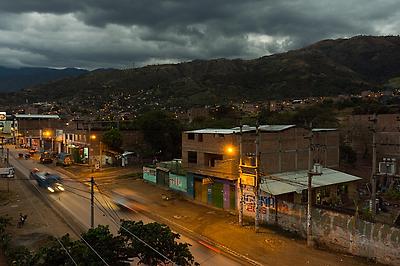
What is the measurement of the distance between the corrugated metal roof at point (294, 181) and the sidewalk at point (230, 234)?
12.0 feet

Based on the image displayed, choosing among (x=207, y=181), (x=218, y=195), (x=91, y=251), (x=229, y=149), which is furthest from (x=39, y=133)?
(x=91, y=251)

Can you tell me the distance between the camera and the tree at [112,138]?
64.4 meters

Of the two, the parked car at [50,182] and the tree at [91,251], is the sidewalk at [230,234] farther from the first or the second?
the parked car at [50,182]

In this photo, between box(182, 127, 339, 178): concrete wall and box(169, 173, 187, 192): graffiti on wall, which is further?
box(169, 173, 187, 192): graffiti on wall

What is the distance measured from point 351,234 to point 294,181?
11.2 meters

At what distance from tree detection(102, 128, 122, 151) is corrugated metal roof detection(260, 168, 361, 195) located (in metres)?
34.6

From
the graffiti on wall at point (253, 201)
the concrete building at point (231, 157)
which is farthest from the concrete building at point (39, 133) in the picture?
the graffiti on wall at point (253, 201)

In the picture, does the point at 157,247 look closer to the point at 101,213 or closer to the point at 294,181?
the point at 101,213

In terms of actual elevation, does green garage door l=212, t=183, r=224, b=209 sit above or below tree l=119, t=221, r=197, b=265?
below

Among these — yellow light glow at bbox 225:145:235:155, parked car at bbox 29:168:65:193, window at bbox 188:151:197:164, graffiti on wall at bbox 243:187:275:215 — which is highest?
yellow light glow at bbox 225:145:235:155

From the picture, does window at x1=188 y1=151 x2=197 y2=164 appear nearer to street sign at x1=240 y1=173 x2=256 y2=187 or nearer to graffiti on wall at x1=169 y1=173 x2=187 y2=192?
graffiti on wall at x1=169 y1=173 x2=187 y2=192

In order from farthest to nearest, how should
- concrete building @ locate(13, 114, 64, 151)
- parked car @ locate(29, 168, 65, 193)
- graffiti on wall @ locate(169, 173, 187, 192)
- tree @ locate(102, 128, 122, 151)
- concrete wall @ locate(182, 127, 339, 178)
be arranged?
1. concrete building @ locate(13, 114, 64, 151)
2. tree @ locate(102, 128, 122, 151)
3. parked car @ locate(29, 168, 65, 193)
4. graffiti on wall @ locate(169, 173, 187, 192)
5. concrete wall @ locate(182, 127, 339, 178)

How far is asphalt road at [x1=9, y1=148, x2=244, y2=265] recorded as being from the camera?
23.7m

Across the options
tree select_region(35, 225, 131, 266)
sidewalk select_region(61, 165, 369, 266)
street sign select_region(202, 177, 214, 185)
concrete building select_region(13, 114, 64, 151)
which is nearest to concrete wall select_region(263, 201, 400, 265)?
sidewalk select_region(61, 165, 369, 266)
